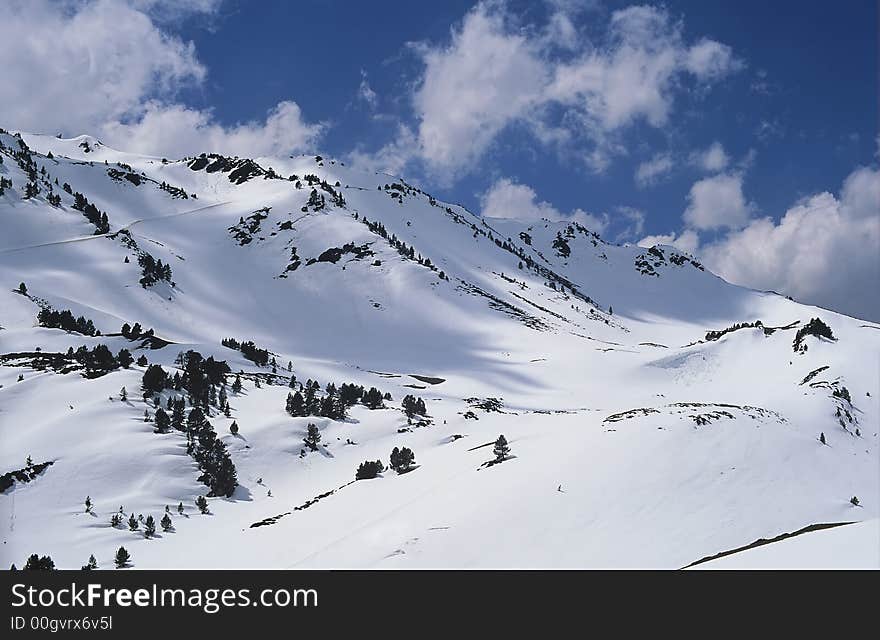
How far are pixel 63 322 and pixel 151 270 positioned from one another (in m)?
35.2

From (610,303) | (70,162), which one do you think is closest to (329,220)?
(70,162)

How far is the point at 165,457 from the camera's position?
95.5 feet

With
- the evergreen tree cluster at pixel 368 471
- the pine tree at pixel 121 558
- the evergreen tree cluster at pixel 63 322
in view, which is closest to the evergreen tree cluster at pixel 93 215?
the evergreen tree cluster at pixel 63 322

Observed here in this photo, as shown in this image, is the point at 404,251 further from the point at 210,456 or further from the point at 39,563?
the point at 39,563

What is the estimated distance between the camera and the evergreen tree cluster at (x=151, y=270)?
89731 mm

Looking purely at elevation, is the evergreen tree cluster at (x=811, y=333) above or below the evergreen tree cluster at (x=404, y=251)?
below

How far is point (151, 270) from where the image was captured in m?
92.5

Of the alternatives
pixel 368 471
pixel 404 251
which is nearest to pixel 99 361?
pixel 368 471

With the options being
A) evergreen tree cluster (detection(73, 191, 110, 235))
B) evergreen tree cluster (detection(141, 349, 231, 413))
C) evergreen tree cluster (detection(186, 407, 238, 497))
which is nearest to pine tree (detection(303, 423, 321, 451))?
evergreen tree cluster (detection(186, 407, 238, 497))

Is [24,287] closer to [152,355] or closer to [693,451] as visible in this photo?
[152,355]

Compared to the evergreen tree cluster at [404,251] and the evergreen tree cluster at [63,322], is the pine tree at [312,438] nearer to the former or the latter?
the evergreen tree cluster at [63,322]

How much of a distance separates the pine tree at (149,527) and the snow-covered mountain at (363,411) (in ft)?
0.89
